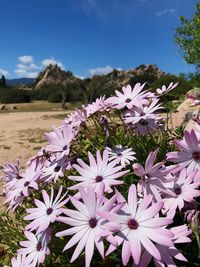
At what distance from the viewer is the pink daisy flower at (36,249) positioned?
1.38m

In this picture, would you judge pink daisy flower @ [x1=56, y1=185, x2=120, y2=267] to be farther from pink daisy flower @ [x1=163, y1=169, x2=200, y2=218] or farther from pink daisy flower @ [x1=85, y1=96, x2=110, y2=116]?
pink daisy flower @ [x1=85, y1=96, x2=110, y2=116]

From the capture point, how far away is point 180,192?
1310 millimetres

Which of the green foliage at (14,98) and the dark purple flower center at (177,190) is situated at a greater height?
the dark purple flower center at (177,190)

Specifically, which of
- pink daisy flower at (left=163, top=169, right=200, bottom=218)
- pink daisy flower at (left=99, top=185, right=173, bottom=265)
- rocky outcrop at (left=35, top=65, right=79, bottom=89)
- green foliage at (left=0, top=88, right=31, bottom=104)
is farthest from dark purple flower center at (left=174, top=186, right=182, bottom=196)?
rocky outcrop at (left=35, top=65, right=79, bottom=89)

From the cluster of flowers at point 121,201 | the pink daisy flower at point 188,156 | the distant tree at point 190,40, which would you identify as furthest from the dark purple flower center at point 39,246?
the distant tree at point 190,40

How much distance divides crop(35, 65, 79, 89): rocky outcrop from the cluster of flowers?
183 feet

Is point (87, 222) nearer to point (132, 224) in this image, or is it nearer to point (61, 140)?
point (132, 224)

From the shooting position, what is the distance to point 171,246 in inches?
41.0

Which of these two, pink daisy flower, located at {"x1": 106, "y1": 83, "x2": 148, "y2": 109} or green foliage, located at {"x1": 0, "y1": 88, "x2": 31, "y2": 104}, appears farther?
green foliage, located at {"x1": 0, "y1": 88, "x2": 31, "y2": 104}

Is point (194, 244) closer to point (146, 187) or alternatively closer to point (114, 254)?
point (114, 254)

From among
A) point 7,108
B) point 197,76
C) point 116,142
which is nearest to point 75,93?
point 7,108

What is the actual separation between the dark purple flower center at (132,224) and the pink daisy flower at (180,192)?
180mm

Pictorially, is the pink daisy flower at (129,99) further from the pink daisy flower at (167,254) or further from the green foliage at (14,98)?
the green foliage at (14,98)

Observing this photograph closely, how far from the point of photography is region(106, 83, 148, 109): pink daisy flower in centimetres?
178
